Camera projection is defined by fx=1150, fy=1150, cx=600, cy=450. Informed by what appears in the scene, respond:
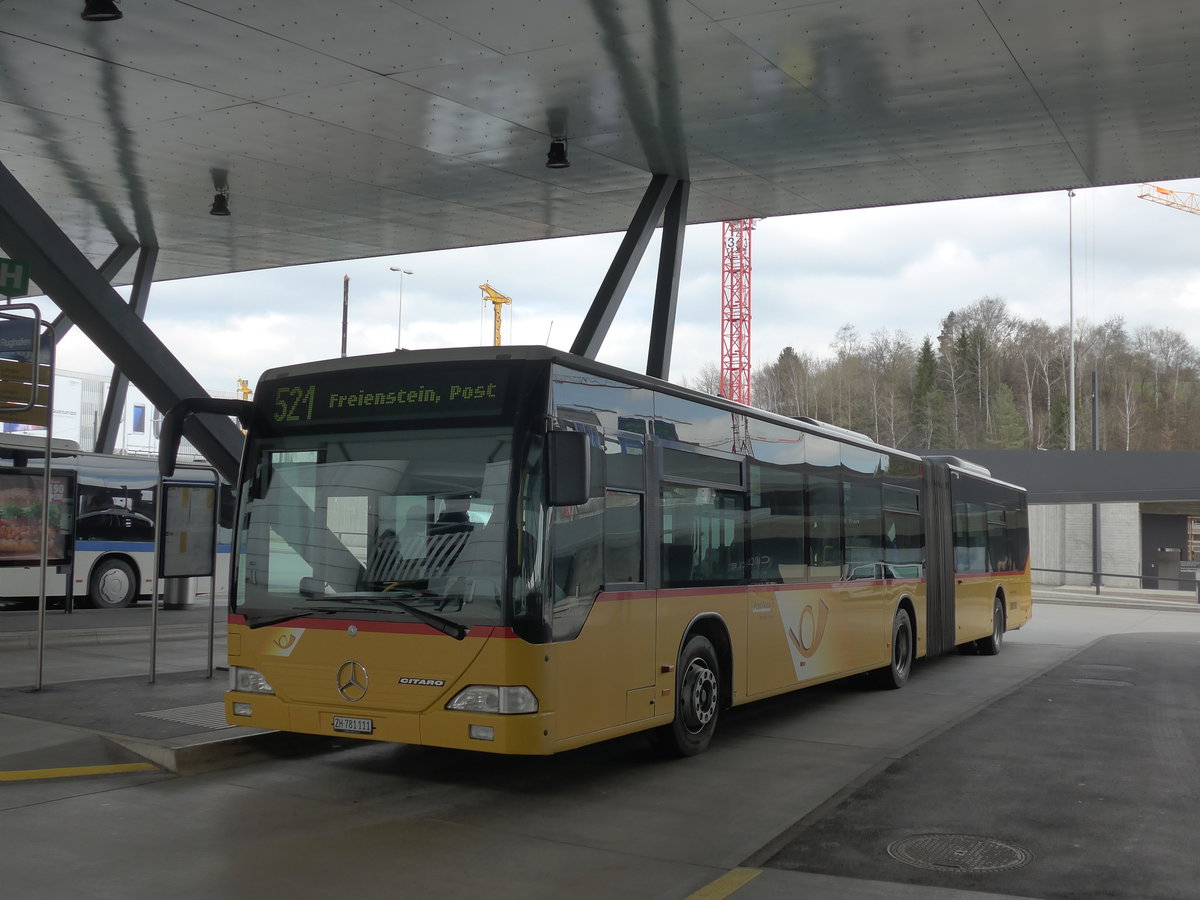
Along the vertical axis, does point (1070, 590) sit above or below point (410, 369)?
below

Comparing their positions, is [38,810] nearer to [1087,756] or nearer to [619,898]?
[619,898]

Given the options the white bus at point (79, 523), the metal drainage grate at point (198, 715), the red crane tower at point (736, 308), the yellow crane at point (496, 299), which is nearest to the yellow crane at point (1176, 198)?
the red crane tower at point (736, 308)

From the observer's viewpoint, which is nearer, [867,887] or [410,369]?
[867,887]

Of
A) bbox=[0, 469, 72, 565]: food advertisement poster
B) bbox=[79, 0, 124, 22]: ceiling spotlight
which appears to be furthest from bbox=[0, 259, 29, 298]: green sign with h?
bbox=[0, 469, 72, 565]: food advertisement poster

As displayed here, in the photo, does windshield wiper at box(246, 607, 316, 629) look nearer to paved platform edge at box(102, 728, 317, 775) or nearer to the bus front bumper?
the bus front bumper

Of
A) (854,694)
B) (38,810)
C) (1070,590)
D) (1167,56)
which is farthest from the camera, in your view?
(1070,590)

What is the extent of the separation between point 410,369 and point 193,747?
3.21 m

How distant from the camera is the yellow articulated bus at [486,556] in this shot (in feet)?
23.8

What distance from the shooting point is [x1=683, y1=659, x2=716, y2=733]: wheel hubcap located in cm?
917

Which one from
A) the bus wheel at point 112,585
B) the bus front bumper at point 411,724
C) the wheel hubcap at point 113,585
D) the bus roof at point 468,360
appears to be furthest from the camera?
the wheel hubcap at point 113,585

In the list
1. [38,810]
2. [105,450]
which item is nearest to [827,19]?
[38,810]

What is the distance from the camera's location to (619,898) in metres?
5.62

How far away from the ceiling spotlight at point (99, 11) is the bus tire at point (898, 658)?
35.1 feet

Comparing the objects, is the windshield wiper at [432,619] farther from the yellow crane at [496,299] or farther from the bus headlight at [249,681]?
the yellow crane at [496,299]
